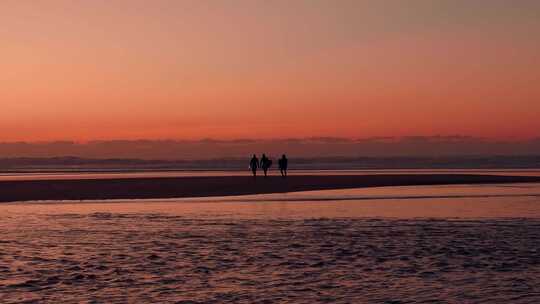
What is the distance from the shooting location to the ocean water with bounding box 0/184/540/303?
12.9 metres

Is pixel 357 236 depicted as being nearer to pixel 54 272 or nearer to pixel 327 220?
Result: pixel 327 220

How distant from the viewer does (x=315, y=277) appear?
14.3 metres

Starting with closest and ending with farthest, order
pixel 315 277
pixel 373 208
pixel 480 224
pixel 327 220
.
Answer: pixel 315 277 → pixel 480 224 → pixel 327 220 → pixel 373 208

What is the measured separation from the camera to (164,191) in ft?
147

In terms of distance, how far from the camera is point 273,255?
17.1 meters

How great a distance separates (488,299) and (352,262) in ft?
14.2

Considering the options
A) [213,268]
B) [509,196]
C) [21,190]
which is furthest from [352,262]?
[21,190]

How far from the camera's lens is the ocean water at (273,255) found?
42.2ft

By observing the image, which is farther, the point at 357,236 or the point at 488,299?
the point at 357,236

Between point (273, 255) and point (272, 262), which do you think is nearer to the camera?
point (272, 262)

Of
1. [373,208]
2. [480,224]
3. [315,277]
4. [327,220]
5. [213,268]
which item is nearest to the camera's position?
[315,277]

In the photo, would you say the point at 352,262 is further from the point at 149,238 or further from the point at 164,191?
the point at 164,191

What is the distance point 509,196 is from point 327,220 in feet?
54.0

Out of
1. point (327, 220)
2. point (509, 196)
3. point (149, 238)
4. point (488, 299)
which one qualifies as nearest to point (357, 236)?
point (327, 220)
